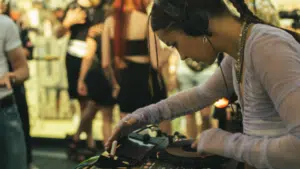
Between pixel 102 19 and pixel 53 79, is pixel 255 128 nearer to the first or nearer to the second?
pixel 102 19

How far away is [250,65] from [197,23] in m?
0.17

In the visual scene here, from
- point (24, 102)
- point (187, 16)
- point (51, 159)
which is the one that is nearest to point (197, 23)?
point (187, 16)

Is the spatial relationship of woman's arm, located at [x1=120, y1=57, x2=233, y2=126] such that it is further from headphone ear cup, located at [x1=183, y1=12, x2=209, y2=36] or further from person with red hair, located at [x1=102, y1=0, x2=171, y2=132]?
person with red hair, located at [x1=102, y1=0, x2=171, y2=132]

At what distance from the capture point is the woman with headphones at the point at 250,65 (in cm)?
88

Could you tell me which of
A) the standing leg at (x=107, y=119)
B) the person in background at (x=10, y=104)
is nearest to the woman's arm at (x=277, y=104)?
the person in background at (x=10, y=104)

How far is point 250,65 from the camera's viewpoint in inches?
38.1

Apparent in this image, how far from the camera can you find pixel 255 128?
1049 mm

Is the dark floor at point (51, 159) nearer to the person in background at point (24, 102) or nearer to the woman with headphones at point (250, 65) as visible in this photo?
the person in background at point (24, 102)

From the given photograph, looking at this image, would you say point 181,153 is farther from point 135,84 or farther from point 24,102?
point 24,102

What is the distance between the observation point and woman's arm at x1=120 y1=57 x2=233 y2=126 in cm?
133

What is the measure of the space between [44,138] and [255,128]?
3460 millimetres

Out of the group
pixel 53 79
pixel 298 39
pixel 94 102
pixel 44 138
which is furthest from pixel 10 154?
pixel 53 79

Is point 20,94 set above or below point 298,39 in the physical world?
below

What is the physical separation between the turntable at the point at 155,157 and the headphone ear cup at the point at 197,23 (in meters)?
0.35
